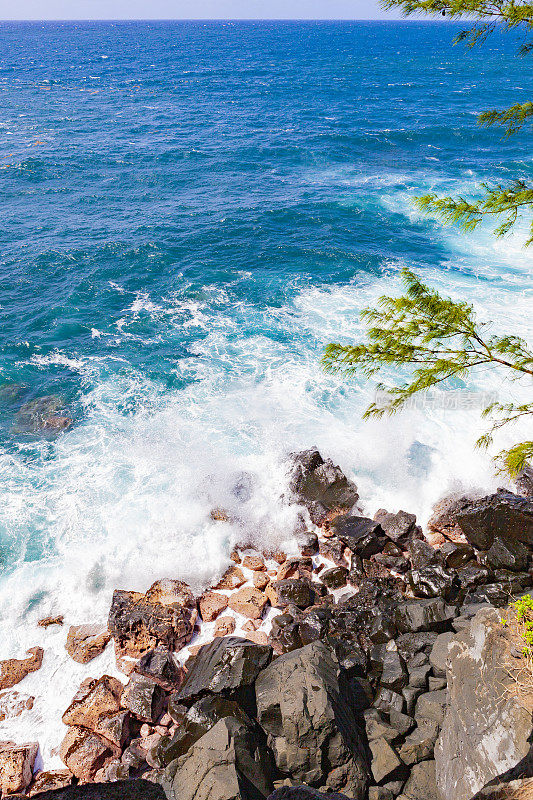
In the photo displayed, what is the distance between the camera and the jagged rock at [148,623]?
14.8 m

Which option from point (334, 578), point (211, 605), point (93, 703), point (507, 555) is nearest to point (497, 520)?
point (507, 555)

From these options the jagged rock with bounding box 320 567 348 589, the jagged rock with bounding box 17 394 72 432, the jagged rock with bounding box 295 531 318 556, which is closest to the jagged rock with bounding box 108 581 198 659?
the jagged rock with bounding box 295 531 318 556

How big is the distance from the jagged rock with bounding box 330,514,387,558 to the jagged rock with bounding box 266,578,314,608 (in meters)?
2.22

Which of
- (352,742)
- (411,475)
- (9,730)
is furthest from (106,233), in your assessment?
(352,742)

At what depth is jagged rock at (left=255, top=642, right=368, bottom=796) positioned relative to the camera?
1031 cm

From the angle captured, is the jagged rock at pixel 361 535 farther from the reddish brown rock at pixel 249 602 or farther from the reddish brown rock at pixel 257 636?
the reddish brown rock at pixel 257 636

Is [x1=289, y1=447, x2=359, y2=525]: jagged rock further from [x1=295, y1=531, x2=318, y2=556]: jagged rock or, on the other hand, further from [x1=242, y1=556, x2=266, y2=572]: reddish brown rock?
[x1=242, y1=556, x2=266, y2=572]: reddish brown rock

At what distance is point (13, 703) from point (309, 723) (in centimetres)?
898

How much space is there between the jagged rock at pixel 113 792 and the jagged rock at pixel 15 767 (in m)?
1.56

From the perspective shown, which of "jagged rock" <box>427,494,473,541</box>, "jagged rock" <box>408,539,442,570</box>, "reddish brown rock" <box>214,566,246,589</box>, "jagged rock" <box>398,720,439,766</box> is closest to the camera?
"jagged rock" <box>398,720,439,766</box>

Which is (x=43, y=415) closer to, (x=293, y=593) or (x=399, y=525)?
(x=293, y=593)

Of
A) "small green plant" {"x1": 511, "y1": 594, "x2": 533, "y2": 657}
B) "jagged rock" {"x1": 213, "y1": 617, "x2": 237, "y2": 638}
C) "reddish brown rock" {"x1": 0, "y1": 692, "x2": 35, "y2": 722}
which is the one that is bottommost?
"reddish brown rock" {"x1": 0, "y1": 692, "x2": 35, "y2": 722}

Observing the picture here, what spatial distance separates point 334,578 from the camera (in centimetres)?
1652

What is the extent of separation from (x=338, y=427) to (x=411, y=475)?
4.41 m
